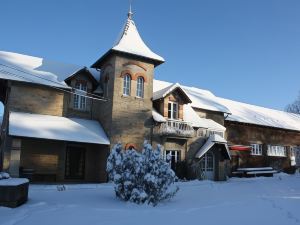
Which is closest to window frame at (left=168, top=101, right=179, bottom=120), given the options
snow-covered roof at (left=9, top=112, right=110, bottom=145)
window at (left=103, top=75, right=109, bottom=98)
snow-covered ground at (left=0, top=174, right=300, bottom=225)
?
window at (left=103, top=75, right=109, bottom=98)

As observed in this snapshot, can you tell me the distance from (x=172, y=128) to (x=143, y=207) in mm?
11840

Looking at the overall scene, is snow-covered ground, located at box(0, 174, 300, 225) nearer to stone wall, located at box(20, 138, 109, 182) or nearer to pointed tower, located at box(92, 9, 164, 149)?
stone wall, located at box(20, 138, 109, 182)

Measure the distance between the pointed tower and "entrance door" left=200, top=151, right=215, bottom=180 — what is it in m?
5.07

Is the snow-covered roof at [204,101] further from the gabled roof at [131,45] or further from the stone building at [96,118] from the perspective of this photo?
the gabled roof at [131,45]

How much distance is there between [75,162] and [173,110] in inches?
301

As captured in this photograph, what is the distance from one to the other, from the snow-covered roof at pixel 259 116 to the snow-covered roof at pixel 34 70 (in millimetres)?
14494

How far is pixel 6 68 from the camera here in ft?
68.5

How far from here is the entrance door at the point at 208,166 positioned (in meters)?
25.1

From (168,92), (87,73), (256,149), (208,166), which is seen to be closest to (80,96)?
(87,73)

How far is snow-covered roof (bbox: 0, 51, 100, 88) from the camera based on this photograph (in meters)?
20.5

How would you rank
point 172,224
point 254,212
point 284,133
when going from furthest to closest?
point 284,133, point 254,212, point 172,224

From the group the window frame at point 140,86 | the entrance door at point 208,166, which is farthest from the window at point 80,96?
the entrance door at point 208,166

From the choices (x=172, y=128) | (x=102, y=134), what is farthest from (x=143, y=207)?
(x=172, y=128)

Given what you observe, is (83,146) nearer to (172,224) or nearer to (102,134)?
(102,134)
